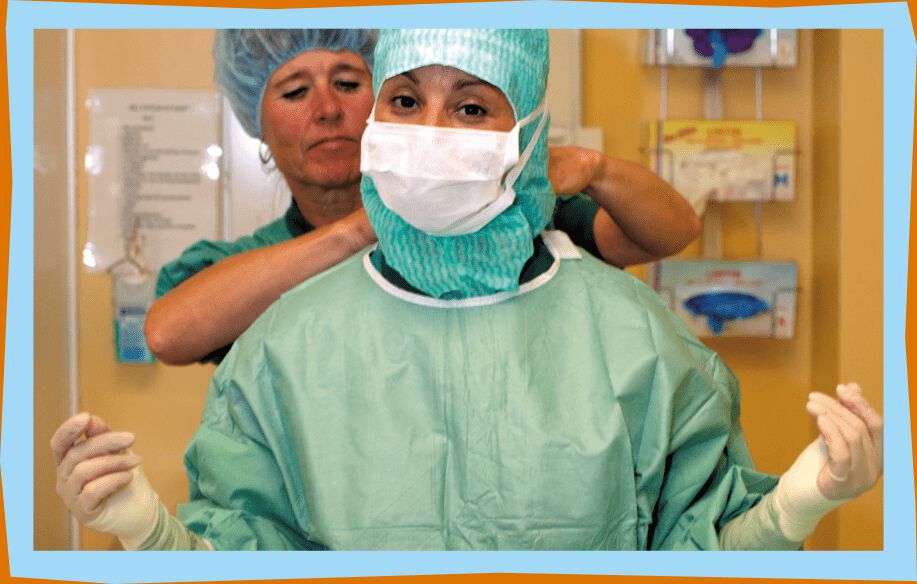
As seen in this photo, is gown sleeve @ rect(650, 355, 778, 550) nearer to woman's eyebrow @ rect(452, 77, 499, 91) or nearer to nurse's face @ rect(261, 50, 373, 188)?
woman's eyebrow @ rect(452, 77, 499, 91)

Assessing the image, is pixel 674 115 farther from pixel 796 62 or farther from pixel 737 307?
pixel 737 307

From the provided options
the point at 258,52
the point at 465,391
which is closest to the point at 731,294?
the point at 258,52

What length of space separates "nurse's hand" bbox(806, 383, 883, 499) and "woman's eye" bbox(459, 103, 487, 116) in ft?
1.79

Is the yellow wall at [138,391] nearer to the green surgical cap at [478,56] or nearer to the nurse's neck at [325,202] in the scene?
the nurse's neck at [325,202]

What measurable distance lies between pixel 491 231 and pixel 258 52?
0.84 meters

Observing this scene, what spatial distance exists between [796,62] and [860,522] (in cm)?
126

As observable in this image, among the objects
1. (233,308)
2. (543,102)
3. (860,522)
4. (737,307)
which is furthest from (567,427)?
(860,522)

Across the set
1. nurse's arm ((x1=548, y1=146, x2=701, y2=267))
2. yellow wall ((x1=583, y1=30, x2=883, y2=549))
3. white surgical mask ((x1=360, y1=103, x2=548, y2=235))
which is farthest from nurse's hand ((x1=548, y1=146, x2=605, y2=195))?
yellow wall ((x1=583, y1=30, x2=883, y2=549))

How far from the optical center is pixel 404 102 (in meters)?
1.31

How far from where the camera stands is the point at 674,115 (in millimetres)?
2807

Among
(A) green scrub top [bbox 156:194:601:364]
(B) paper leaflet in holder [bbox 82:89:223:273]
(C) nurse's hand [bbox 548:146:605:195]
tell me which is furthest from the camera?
(B) paper leaflet in holder [bbox 82:89:223:273]

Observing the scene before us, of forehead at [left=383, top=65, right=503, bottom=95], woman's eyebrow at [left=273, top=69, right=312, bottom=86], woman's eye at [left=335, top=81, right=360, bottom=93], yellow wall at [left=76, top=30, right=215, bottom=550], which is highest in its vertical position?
woman's eyebrow at [left=273, top=69, right=312, bottom=86]

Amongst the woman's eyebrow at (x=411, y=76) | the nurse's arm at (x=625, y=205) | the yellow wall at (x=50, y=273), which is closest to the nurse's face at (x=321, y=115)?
the nurse's arm at (x=625, y=205)

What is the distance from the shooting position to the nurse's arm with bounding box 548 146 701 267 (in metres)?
1.54
